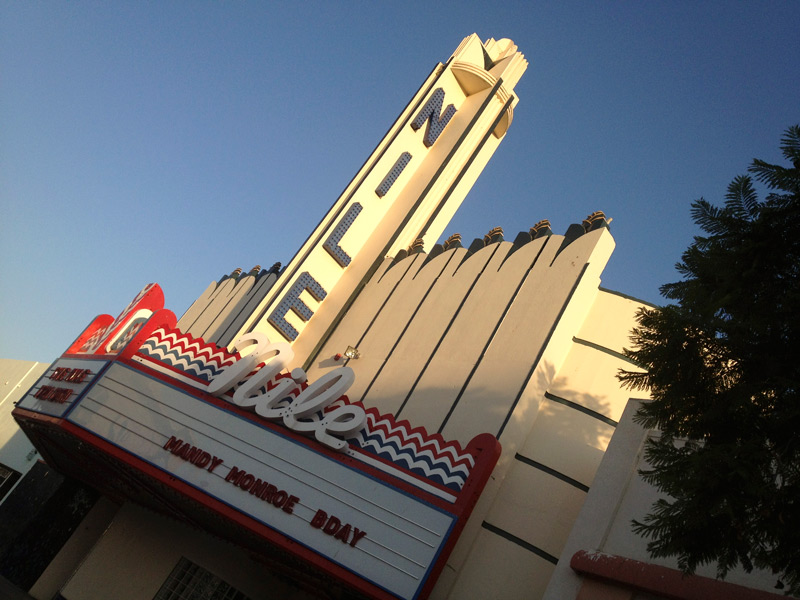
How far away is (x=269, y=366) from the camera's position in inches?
431

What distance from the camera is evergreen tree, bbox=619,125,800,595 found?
4.78 metres

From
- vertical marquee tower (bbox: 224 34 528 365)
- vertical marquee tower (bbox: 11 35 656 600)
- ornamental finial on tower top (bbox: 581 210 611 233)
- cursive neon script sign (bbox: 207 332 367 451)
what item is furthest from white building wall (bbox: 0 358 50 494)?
ornamental finial on tower top (bbox: 581 210 611 233)

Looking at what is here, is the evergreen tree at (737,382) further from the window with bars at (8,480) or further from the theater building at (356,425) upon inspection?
the window with bars at (8,480)

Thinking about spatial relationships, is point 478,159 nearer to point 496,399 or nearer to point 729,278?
point 496,399

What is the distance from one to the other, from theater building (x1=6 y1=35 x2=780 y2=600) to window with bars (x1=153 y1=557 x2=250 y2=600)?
0.04m

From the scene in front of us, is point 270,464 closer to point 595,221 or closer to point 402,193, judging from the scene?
point 595,221

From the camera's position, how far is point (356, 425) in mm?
9859

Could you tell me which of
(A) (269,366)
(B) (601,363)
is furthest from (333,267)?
(B) (601,363)

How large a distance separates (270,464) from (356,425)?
1.52 m

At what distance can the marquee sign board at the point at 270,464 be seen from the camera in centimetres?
908

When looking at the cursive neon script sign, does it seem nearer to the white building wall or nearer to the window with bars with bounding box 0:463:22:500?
Answer: the white building wall

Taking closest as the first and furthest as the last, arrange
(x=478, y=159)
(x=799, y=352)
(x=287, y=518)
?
1. (x=799, y=352)
2. (x=287, y=518)
3. (x=478, y=159)

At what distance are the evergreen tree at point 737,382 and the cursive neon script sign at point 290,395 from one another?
5.44 meters

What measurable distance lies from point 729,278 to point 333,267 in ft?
41.4
